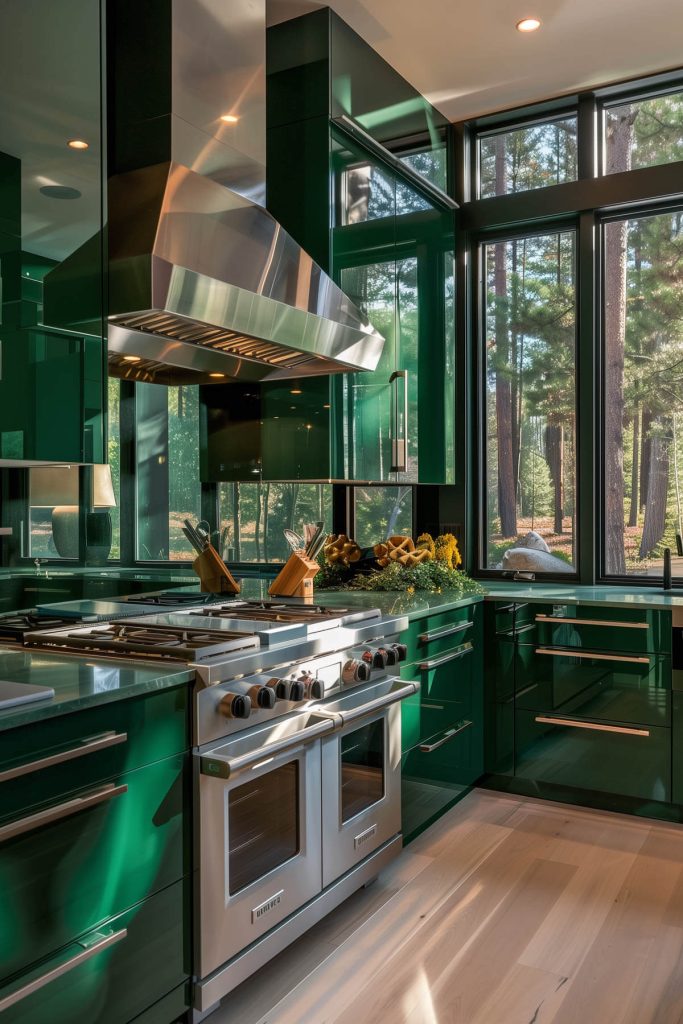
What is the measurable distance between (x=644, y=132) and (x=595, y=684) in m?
2.53

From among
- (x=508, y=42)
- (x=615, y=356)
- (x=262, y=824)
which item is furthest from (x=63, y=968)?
(x=508, y=42)

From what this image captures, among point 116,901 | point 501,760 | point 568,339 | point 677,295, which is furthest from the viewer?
point 568,339

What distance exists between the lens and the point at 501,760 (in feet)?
11.5

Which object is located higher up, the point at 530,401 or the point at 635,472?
the point at 530,401

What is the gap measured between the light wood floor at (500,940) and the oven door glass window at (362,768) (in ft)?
1.03

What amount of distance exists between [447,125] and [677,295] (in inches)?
56.0

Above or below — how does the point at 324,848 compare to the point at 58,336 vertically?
below

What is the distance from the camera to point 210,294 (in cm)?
242

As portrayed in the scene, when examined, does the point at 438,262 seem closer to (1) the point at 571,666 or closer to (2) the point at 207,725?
(1) the point at 571,666

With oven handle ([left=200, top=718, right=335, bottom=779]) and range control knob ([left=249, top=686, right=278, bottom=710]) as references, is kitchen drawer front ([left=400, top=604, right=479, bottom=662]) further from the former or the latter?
range control knob ([left=249, top=686, right=278, bottom=710])

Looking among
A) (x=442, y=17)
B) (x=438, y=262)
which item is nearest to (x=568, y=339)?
(x=438, y=262)

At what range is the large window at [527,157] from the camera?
401cm

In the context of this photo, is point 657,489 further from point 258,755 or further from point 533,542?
point 258,755

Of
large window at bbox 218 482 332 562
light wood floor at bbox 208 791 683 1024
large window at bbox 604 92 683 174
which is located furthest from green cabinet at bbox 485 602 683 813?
large window at bbox 604 92 683 174
